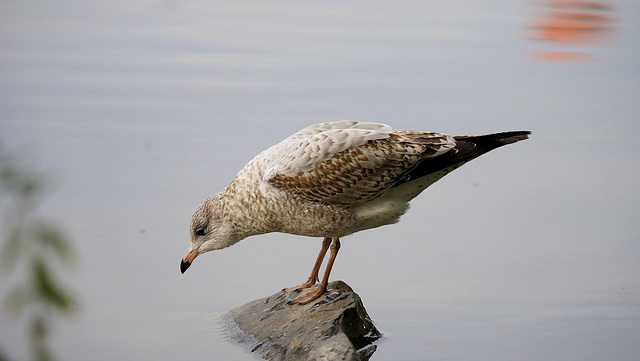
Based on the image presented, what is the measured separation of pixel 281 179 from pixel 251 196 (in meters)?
0.31

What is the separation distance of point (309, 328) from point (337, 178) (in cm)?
103

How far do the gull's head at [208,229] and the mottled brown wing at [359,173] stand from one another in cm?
62

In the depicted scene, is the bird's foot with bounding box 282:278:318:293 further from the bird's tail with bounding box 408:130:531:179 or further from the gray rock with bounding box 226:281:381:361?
the bird's tail with bounding box 408:130:531:179

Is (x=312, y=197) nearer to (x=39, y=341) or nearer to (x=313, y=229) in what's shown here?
(x=313, y=229)

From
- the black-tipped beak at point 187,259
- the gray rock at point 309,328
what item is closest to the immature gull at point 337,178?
the gray rock at point 309,328

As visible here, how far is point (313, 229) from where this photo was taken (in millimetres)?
5797

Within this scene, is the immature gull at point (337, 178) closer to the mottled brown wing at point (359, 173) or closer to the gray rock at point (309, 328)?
the mottled brown wing at point (359, 173)

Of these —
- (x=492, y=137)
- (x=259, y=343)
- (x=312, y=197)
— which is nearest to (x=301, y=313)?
(x=259, y=343)

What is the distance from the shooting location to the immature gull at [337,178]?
574 cm

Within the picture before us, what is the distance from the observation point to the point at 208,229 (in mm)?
6234

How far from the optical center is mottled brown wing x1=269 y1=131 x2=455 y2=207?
225 inches

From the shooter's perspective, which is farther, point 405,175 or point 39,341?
point 405,175

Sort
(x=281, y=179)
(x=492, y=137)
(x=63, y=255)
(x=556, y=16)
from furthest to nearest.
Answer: (x=556, y=16) → (x=492, y=137) → (x=281, y=179) → (x=63, y=255)

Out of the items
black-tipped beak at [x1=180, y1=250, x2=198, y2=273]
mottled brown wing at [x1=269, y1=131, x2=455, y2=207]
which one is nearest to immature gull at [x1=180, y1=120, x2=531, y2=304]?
mottled brown wing at [x1=269, y1=131, x2=455, y2=207]
